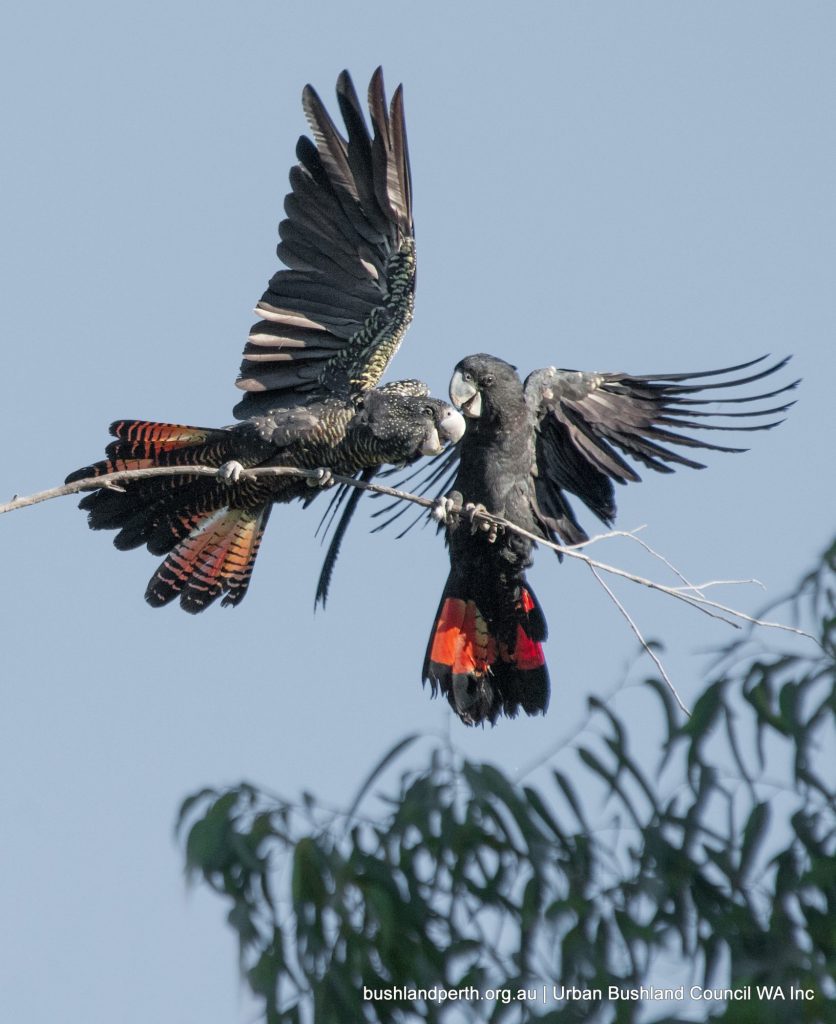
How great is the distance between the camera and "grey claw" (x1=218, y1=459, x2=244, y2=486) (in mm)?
5523

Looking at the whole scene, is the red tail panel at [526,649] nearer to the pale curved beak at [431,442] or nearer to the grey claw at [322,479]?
the pale curved beak at [431,442]

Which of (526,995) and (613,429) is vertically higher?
(613,429)

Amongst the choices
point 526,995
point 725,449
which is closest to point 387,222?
point 725,449

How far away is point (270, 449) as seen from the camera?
5699 mm

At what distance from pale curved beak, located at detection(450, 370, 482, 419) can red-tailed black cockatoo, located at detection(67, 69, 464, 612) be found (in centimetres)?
10

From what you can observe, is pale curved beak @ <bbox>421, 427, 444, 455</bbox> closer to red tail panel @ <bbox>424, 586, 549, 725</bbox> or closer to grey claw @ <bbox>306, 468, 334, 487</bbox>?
grey claw @ <bbox>306, 468, 334, 487</bbox>

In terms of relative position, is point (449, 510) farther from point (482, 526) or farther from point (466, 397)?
point (466, 397)

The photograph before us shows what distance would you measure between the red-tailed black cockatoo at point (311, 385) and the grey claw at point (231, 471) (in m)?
0.02

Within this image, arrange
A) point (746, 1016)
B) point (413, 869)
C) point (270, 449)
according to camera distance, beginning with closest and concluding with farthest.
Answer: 1. point (746, 1016)
2. point (413, 869)
3. point (270, 449)

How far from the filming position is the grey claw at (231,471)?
18.1ft

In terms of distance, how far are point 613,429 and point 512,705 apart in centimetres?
120

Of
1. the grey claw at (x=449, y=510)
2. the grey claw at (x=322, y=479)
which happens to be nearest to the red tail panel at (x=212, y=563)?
the grey claw at (x=322, y=479)

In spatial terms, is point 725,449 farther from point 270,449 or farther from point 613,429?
point 270,449

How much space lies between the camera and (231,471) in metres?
5.62
